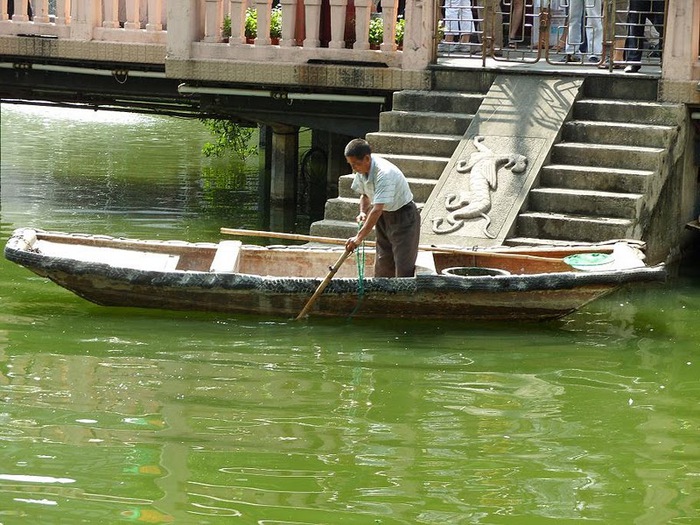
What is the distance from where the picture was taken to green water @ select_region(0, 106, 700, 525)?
573 cm

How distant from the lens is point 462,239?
998cm

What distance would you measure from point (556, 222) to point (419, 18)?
2393 mm

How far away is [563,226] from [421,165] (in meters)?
1.39

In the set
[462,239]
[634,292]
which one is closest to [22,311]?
[462,239]

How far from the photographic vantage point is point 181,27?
11.9 metres

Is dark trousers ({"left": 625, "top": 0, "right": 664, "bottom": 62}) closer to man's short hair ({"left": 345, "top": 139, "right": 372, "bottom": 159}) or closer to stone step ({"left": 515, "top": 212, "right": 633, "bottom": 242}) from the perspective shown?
stone step ({"left": 515, "top": 212, "right": 633, "bottom": 242})

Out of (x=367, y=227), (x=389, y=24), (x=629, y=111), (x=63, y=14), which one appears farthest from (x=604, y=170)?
(x=63, y=14)

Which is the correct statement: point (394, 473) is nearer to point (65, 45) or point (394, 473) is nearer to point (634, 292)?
point (634, 292)

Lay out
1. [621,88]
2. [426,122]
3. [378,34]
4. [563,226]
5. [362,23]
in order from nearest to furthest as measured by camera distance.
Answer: [563,226], [621,88], [426,122], [362,23], [378,34]

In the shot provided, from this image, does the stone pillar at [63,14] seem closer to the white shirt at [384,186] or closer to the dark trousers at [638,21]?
the white shirt at [384,186]

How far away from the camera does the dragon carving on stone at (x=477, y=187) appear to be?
10.1 metres

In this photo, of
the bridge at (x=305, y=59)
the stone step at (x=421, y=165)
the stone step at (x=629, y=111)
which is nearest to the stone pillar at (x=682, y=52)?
the bridge at (x=305, y=59)

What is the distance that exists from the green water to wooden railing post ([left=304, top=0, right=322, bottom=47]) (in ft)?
10.6

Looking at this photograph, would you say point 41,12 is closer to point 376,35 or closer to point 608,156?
point 376,35
